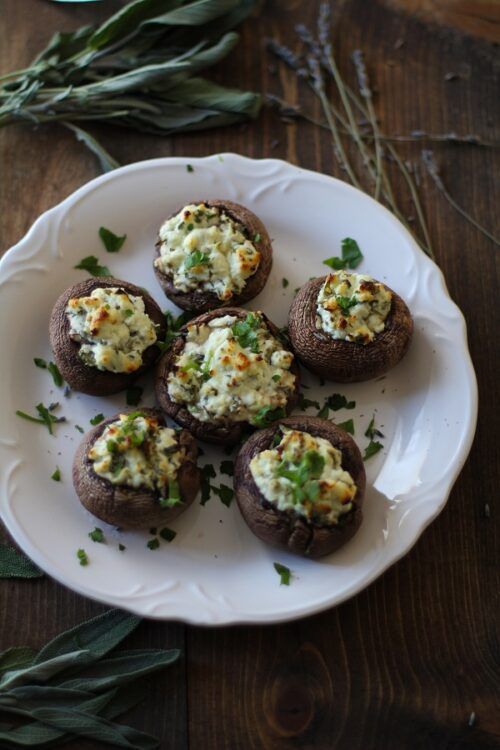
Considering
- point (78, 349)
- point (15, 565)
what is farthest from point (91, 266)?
point (15, 565)

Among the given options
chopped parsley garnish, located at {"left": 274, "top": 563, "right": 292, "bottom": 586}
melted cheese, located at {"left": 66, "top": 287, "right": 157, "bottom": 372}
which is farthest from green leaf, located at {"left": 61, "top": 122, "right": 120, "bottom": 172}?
chopped parsley garnish, located at {"left": 274, "top": 563, "right": 292, "bottom": 586}

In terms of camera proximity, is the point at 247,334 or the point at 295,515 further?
the point at 247,334

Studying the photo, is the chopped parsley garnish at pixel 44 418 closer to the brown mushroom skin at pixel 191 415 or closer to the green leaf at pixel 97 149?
the brown mushroom skin at pixel 191 415

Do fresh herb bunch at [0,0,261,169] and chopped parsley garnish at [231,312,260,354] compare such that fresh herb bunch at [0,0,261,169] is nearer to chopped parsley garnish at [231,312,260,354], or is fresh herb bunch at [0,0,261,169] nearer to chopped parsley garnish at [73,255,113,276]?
chopped parsley garnish at [73,255,113,276]

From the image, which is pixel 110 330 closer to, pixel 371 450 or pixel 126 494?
pixel 126 494

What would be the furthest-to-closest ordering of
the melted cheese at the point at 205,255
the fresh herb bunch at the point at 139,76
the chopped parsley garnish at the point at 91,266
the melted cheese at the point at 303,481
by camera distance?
the fresh herb bunch at the point at 139,76
the chopped parsley garnish at the point at 91,266
the melted cheese at the point at 205,255
the melted cheese at the point at 303,481

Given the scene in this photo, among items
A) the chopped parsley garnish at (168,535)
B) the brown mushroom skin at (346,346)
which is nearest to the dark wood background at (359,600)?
the chopped parsley garnish at (168,535)
